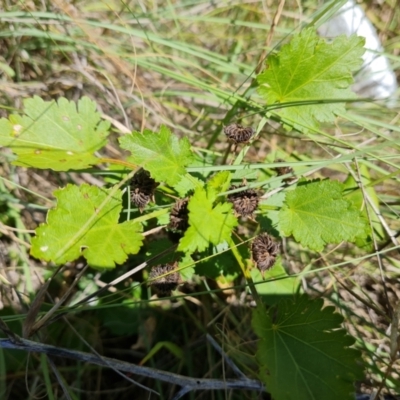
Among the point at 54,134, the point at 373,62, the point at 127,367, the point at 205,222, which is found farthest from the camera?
the point at 373,62

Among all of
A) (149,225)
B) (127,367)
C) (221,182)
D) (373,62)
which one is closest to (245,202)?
(221,182)

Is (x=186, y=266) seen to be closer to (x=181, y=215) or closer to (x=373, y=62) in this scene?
(x=181, y=215)

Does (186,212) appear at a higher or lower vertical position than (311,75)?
lower

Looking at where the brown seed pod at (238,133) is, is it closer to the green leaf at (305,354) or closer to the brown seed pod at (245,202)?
the brown seed pod at (245,202)

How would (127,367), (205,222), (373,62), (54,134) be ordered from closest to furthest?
(205,222)
(127,367)
(54,134)
(373,62)

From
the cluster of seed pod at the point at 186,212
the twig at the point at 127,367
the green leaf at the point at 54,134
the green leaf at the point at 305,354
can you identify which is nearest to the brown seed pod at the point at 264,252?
the cluster of seed pod at the point at 186,212

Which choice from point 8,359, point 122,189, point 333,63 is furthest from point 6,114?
point 333,63

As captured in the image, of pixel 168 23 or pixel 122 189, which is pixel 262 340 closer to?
pixel 122 189

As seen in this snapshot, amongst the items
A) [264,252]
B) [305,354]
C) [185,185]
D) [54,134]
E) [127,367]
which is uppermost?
[54,134]
